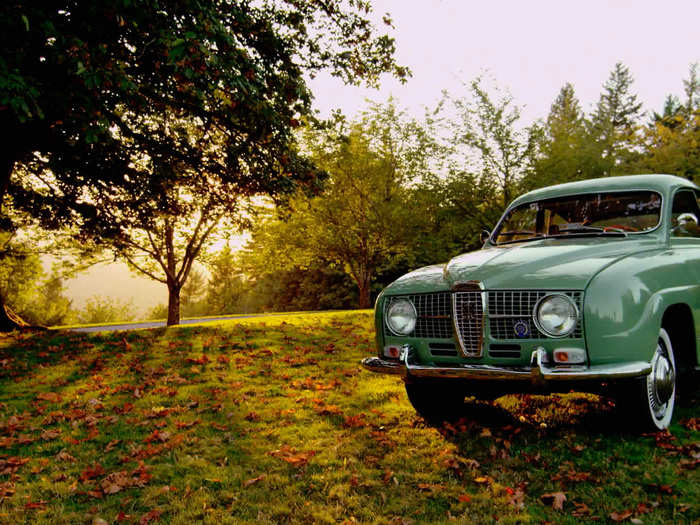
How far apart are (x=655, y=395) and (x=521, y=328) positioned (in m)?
1.30

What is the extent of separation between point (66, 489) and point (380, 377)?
168 inches

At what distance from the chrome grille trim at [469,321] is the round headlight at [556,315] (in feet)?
1.41

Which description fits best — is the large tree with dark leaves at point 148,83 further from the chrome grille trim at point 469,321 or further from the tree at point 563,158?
the tree at point 563,158

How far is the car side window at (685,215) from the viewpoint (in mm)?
4847

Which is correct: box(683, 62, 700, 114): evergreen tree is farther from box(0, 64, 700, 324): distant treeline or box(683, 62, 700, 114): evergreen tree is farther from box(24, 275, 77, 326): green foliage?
box(24, 275, 77, 326): green foliage

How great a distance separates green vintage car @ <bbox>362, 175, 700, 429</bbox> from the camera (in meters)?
3.63

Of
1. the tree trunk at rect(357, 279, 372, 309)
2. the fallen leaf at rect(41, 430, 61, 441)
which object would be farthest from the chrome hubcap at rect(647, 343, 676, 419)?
the tree trunk at rect(357, 279, 372, 309)

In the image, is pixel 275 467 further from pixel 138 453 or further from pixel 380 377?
pixel 380 377

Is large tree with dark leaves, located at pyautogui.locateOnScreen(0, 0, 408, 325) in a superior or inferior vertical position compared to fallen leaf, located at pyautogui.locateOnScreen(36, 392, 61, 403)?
superior

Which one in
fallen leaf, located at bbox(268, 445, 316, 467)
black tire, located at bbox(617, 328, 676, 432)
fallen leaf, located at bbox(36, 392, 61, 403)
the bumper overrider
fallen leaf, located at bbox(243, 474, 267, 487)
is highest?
the bumper overrider

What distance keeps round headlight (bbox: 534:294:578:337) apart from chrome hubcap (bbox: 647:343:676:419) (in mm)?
860

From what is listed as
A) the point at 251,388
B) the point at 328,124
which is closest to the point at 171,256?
the point at 328,124

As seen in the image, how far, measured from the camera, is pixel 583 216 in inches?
211

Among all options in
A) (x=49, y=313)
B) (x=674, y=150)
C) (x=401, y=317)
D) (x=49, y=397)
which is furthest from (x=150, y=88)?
(x=49, y=313)
